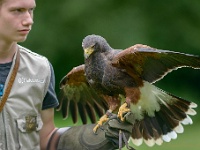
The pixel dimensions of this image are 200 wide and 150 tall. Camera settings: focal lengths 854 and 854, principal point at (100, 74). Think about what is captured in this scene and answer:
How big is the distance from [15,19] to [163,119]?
188cm

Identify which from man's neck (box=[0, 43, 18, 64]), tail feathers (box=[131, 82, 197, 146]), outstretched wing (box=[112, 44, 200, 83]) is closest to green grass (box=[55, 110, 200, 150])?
tail feathers (box=[131, 82, 197, 146])

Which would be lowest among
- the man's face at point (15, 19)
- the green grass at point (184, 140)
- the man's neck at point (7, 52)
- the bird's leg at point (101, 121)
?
the green grass at point (184, 140)

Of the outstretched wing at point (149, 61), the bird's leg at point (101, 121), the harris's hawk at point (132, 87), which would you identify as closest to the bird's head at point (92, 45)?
the harris's hawk at point (132, 87)

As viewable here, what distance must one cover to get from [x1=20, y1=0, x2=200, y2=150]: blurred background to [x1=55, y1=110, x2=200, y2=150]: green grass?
3.29ft

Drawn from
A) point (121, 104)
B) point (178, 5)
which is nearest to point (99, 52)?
point (121, 104)

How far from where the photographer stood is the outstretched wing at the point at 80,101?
7324 mm

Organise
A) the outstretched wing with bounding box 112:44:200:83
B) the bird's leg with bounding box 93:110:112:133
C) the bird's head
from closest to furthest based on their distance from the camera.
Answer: the outstretched wing with bounding box 112:44:200:83 < the bird's head < the bird's leg with bounding box 93:110:112:133

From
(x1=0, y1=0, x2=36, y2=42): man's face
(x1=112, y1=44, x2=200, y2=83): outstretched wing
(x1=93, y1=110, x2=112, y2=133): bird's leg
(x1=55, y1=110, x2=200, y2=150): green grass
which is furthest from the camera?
(x1=55, y1=110, x2=200, y2=150): green grass

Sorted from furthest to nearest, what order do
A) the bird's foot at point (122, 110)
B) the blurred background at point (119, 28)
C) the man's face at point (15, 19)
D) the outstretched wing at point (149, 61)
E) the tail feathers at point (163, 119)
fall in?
the blurred background at point (119, 28)
the tail feathers at point (163, 119)
the bird's foot at point (122, 110)
the outstretched wing at point (149, 61)
the man's face at point (15, 19)

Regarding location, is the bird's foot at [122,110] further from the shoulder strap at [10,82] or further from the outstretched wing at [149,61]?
the shoulder strap at [10,82]

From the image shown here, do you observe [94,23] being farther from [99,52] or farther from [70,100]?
[99,52]

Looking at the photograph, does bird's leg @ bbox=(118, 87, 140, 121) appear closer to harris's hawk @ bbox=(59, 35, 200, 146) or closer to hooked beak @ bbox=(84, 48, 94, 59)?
harris's hawk @ bbox=(59, 35, 200, 146)

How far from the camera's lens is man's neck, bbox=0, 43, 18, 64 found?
19.1 feet

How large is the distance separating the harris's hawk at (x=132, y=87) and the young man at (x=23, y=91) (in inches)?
14.4
